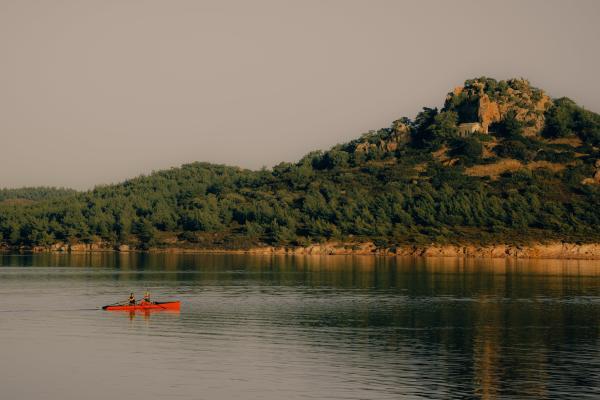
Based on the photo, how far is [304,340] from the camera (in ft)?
225

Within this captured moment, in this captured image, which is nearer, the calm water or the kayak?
the calm water

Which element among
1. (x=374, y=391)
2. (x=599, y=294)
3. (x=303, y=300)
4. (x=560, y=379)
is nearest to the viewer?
(x=374, y=391)

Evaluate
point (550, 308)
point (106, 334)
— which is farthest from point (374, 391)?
point (550, 308)

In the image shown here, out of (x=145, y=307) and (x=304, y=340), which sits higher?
(x=145, y=307)

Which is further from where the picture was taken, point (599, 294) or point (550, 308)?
point (599, 294)

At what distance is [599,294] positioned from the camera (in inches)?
4387

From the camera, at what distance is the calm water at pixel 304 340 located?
165 feet

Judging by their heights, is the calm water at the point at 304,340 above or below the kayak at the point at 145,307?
below

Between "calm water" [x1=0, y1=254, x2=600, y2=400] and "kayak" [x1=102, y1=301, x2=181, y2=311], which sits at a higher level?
"kayak" [x1=102, y1=301, x2=181, y2=311]

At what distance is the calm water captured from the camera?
5025 cm

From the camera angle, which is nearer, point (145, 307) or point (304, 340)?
point (304, 340)

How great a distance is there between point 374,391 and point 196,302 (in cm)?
5326

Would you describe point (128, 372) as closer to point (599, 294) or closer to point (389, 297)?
point (389, 297)

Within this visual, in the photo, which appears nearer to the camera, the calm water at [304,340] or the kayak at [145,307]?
the calm water at [304,340]
